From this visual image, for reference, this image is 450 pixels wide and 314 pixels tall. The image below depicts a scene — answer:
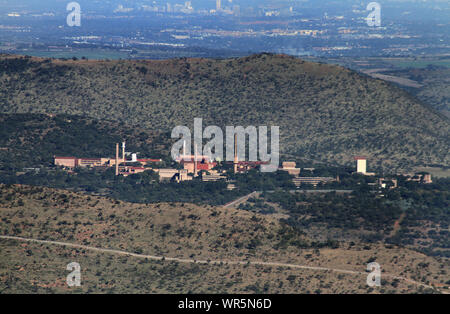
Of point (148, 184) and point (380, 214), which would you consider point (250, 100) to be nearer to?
point (148, 184)

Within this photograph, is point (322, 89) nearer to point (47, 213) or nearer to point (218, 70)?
point (218, 70)

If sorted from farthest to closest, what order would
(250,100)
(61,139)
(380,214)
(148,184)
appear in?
(250,100) < (61,139) < (148,184) < (380,214)

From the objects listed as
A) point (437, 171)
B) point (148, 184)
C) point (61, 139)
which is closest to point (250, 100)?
point (61, 139)

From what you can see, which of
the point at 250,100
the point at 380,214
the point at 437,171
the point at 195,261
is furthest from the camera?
the point at 250,100

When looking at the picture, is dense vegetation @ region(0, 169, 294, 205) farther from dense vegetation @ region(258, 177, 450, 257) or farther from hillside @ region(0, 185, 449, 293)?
hillside @ region(0, 185, 449, 293)

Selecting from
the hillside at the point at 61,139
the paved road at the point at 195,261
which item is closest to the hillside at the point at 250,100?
the hillside at the point at 61,139

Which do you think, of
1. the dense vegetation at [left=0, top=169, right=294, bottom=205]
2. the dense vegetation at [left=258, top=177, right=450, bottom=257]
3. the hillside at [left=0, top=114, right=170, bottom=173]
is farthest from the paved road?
the hillside at [left=0, top=114, right=170, bottom=173]
